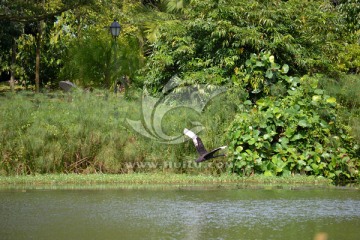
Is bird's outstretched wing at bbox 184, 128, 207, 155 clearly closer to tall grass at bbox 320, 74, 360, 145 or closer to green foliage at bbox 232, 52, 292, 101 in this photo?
green foliage at bbox 232, 52, 292, 101

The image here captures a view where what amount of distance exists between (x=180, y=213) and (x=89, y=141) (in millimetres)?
4983

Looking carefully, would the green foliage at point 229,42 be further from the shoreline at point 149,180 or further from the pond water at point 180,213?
the pond water at point 180,213

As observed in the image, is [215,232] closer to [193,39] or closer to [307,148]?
[307,148]

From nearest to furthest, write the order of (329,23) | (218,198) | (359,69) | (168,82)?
(218,198)
(168,82)
(329,23)
(359,69)

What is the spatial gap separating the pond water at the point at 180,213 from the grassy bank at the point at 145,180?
62 cm

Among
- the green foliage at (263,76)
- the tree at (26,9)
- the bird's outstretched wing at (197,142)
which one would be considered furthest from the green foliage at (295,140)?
the tree at (26,9)

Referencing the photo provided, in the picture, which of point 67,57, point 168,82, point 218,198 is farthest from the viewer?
point 67,57

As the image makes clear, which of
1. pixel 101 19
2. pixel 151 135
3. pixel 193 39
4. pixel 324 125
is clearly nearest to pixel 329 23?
pixel 193 39

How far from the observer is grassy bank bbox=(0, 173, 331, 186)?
13219 mm

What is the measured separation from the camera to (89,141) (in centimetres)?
1457

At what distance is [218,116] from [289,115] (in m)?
1.53

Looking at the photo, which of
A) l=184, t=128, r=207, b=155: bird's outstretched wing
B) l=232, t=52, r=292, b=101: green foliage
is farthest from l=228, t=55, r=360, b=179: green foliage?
l=232, t=52, r=292, b=101: green foliage

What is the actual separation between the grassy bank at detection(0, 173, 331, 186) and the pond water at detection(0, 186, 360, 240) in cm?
62

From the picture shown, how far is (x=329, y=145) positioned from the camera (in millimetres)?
14406
